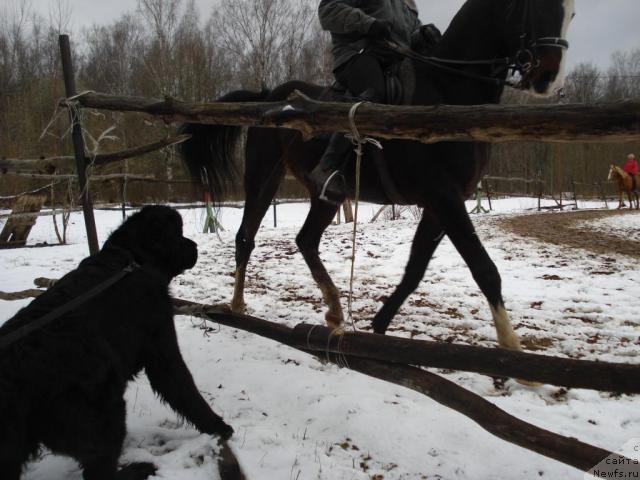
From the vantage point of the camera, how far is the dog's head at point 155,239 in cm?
227

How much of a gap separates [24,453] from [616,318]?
471 centimetres

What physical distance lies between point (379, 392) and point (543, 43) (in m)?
2.48

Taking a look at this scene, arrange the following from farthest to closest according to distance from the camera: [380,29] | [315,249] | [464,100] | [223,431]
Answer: [315,249] → [380,29] → [464,100] → [223,431]

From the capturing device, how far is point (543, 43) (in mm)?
2727

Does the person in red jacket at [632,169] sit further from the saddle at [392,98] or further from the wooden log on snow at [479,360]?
the wooden log on snow at [479,360]

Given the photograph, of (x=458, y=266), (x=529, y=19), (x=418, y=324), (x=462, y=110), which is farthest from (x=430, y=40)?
(x=458, y=266)

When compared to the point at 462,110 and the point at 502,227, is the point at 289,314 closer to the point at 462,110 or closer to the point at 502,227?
the point at 462,110

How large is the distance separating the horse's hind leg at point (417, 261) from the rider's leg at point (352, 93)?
71 cm

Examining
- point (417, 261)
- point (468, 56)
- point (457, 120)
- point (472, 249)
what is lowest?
point (417, 261)

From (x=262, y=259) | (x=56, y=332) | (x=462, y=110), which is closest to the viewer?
(x=56, y=332)

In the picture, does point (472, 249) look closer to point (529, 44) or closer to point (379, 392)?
point (379, 392)

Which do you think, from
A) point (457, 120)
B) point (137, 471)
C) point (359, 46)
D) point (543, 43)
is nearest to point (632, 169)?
point (543, 43)

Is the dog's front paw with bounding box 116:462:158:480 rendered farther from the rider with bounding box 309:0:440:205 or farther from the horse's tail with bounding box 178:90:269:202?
the horse's tail with bounding box 178:90:269:202

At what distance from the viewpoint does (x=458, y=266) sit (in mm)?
6840
